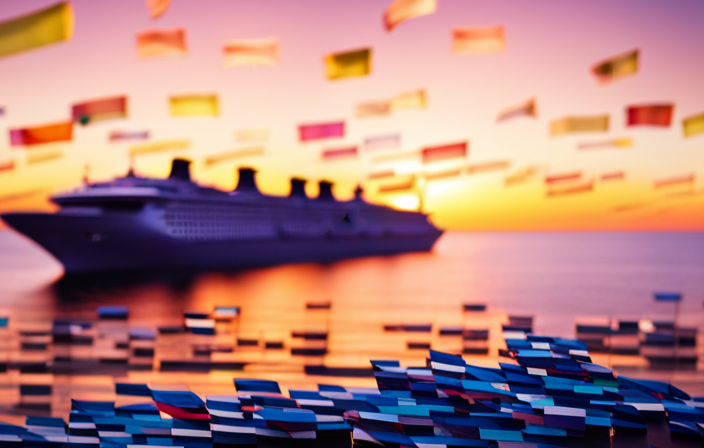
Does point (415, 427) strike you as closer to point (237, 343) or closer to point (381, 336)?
point (237, 343)

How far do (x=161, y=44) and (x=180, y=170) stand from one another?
116ft

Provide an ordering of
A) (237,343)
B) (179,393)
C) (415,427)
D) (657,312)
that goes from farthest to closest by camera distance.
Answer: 1. (657,312)
2. (237,343)
3. (179,393)
4. (415,427)

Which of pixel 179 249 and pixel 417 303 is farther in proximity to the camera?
pixel 179 249

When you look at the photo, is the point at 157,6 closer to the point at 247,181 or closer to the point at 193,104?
the point at 193,104

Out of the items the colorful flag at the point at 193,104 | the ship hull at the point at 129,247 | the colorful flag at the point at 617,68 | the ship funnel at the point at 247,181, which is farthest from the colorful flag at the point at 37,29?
the ship funnel at the point at 247,181

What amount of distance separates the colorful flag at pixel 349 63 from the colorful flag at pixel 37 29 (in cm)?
391

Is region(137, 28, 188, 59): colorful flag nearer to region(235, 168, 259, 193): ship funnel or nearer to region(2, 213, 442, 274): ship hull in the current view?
region(2, 213, 442, 274): ship hull

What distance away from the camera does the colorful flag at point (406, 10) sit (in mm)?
8234

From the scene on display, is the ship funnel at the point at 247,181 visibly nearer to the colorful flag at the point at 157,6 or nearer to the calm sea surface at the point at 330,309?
the calm sea surface at the point at 330,309

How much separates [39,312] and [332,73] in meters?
13.8

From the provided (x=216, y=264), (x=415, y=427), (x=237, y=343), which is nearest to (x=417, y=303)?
(x=237, y=343)

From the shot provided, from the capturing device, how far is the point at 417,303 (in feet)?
75.2

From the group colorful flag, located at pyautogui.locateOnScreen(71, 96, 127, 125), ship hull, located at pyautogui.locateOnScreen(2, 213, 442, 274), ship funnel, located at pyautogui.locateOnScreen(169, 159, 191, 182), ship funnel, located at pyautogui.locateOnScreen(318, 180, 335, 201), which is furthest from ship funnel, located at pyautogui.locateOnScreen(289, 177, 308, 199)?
colorful flag, located at pyautogui.locateOnScreen(71, 96, 127, 125)

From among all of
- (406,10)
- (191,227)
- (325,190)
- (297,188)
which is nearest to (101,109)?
(406,10)
